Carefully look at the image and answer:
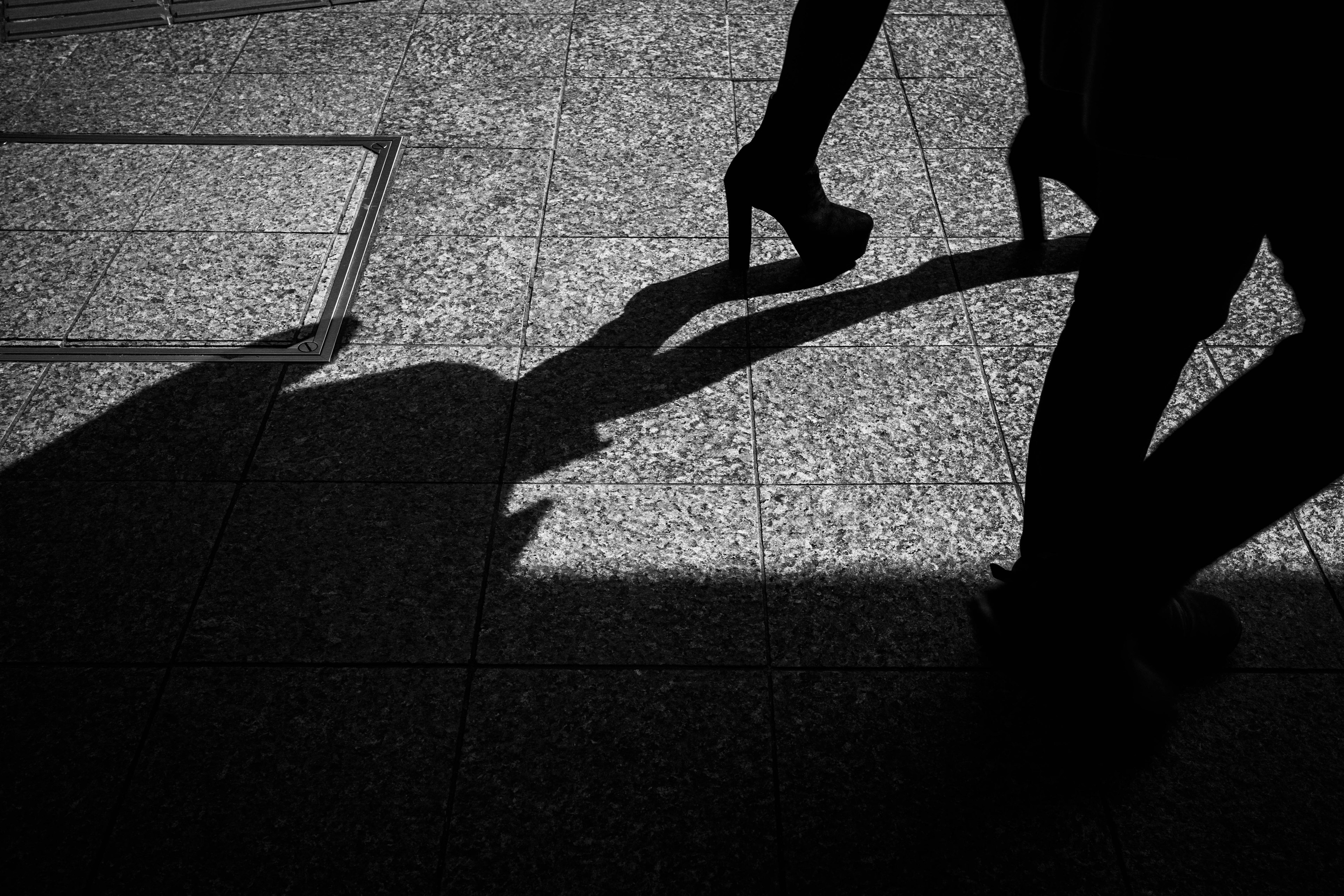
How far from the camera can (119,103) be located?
4043 millimetres

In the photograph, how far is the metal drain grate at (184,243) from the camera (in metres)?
2.96

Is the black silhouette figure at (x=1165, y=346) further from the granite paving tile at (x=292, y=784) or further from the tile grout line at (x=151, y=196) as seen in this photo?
the tile grout line at (x=151, y=196)

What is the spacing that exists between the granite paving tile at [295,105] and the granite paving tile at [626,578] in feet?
6.87

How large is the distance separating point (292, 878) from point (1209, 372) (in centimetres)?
245

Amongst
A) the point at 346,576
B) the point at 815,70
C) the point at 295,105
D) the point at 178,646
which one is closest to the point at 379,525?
the point at 346,576

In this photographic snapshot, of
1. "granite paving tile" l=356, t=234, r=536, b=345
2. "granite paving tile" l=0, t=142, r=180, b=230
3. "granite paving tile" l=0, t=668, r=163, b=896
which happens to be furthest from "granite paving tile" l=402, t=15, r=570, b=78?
"granite paving tile" l=0, t=668, r=163, b=896

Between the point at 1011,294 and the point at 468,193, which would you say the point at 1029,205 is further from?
the point at 468,193

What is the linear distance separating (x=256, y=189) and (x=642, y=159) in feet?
4.23

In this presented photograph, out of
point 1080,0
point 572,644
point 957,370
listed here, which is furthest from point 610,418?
point 1080,0

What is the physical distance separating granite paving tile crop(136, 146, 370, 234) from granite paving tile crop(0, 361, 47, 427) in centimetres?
68

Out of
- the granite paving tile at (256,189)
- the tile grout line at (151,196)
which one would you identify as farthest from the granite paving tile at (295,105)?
the granite paving tile at (256,189)

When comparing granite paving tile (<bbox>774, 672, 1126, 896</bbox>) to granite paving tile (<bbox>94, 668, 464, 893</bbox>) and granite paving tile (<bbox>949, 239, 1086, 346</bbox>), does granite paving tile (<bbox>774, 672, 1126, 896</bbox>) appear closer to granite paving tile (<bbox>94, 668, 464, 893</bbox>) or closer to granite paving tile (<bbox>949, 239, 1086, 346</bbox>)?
granite paving tile (<bbox>94, 668, 464, 893</bbox>)

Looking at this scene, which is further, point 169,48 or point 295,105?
point 169,48

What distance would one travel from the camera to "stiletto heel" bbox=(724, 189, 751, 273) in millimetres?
2965
